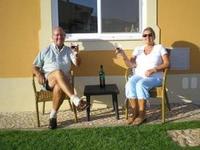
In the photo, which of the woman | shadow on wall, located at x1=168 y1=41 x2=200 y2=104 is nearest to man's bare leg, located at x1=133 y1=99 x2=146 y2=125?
the woman

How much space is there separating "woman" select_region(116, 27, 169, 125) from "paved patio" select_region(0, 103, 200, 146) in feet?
0.92

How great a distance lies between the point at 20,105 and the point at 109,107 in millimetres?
1506

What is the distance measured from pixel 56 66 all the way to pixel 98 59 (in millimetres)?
1046

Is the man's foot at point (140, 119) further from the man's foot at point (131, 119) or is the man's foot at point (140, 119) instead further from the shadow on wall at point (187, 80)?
the shadow on wall at point (187, 80)

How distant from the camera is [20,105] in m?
7.78

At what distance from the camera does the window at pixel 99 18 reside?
7.77 metres

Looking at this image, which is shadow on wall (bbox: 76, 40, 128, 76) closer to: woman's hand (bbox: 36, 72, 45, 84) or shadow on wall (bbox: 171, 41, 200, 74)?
shadow on wall (bbox: 171, 41, 200, 74)

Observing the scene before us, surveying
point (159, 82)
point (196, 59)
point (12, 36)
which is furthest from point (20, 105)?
point (196, 59)

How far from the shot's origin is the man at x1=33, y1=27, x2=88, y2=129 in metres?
6.56

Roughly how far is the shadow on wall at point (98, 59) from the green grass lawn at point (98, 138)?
160cm

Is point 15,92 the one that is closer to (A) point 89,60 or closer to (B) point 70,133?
(A) point 89,60

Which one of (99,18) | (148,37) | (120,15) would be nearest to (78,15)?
(99,18)

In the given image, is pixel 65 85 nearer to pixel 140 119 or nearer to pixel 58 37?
pixel 58 37

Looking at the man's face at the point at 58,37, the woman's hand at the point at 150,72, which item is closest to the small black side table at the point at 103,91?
the woman's hand at the point at 150,72
